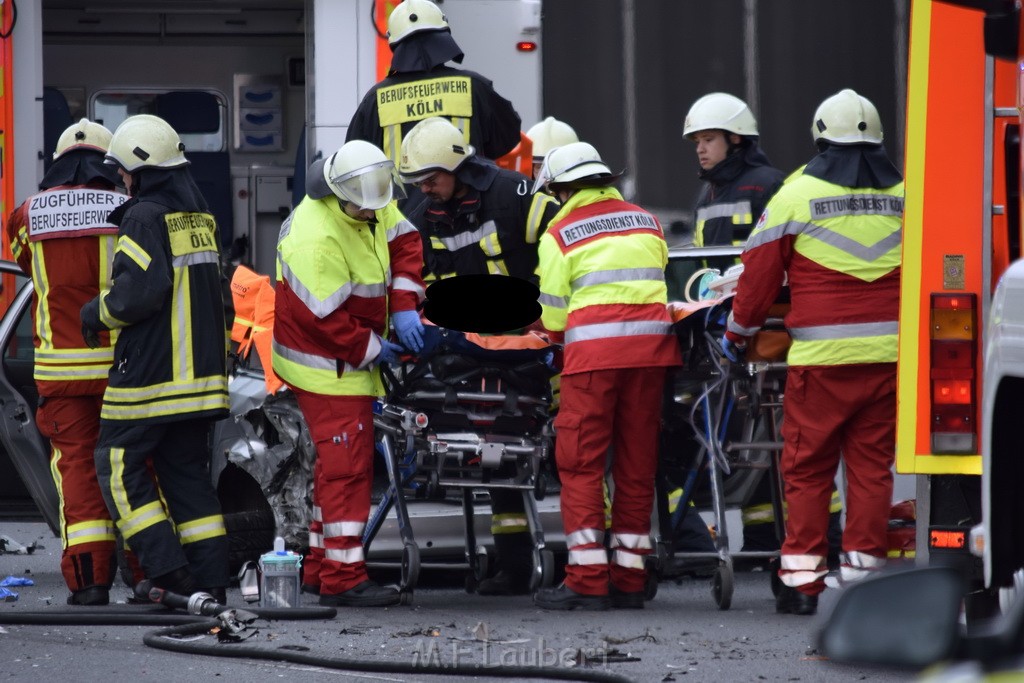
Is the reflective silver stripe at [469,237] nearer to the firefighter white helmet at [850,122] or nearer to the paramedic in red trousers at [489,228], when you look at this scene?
the paramedic in red trousers at [489,228]

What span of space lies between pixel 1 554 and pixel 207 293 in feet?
8.89


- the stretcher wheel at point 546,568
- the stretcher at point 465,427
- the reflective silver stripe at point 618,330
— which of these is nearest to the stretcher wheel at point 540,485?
the stretcher at point 465,427

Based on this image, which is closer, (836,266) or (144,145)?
(836,266)

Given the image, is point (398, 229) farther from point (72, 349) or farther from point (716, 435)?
point (716, 435)

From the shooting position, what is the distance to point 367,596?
6973 millimetres

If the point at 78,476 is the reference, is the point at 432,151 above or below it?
above

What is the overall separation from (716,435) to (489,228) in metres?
1.30

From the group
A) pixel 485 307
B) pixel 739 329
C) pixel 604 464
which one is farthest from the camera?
pixel 604 464

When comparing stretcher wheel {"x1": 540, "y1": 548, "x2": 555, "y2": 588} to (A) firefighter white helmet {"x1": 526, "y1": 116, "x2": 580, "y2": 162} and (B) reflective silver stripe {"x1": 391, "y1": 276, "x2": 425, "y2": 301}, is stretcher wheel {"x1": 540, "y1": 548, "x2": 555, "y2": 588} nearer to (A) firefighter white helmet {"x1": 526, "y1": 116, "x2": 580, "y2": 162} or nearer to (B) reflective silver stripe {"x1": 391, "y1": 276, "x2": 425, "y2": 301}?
(B) reflective silver stripe {"x1": 391, "y1": 276, "x2": 425, "y2": 301}

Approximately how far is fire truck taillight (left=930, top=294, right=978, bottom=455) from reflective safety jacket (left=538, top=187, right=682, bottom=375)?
1971mm

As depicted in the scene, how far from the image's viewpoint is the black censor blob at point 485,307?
464cm

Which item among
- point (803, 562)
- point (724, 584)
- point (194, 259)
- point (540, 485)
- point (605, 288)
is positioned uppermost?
point (194, 259)

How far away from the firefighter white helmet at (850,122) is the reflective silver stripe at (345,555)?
8.07ft

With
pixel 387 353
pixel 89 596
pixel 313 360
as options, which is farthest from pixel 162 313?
pixel 89 596
